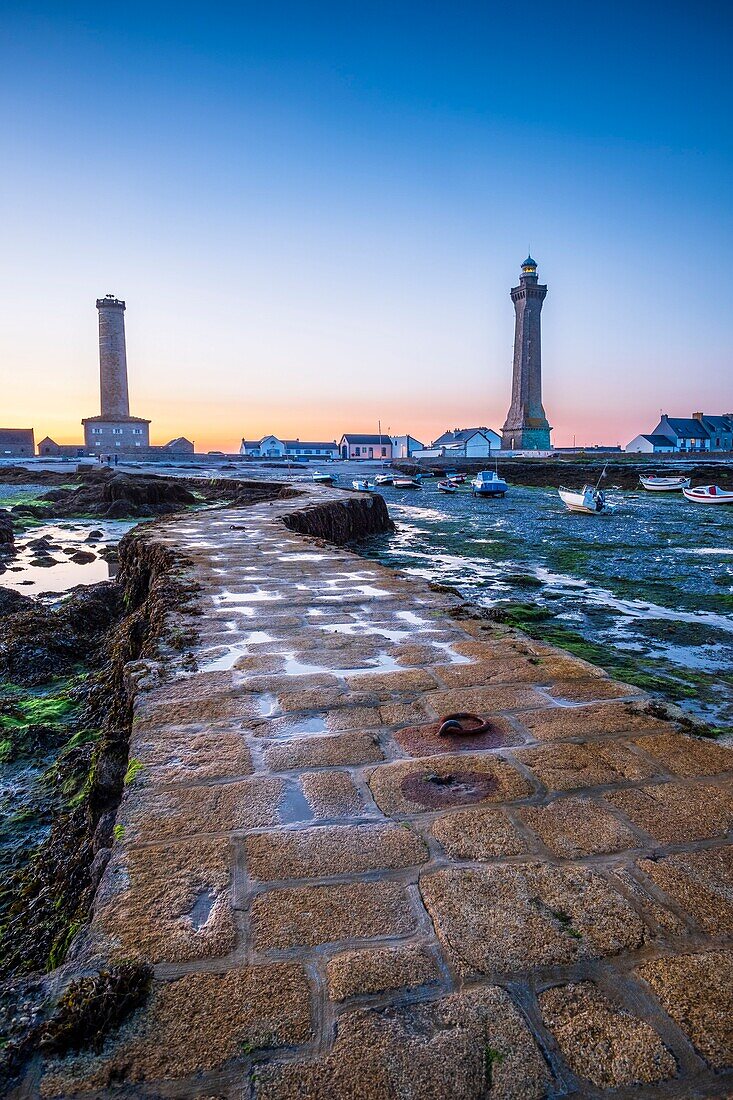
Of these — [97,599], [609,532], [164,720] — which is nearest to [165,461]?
[609,532]

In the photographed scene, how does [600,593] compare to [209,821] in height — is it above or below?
below

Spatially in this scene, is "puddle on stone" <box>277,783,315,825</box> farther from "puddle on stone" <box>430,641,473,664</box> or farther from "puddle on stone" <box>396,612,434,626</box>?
"puddle on stone" <box>396,612,434,626</box>

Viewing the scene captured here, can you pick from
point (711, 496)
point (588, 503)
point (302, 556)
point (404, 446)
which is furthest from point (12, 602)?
point (404, 446)

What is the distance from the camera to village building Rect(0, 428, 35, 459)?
230 ft

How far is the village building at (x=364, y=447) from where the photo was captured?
94875mm

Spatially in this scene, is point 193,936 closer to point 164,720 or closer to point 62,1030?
point 62,1030

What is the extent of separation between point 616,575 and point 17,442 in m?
74.9

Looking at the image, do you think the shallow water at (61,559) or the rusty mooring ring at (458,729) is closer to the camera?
the rusty mooring ring at (458,729)

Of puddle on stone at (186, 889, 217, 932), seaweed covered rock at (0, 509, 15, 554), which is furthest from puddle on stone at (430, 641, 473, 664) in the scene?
seaweed covered rock at (0, 509, 15, 554)

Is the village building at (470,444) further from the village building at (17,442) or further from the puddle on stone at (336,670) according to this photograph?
the puddle on stone at (336,670)

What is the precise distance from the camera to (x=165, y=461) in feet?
211

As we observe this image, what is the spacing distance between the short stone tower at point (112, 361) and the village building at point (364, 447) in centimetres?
3883

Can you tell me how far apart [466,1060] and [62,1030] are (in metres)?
0.84

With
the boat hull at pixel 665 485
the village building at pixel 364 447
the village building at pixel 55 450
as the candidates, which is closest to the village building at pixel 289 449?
the village building at pixel 364 447
